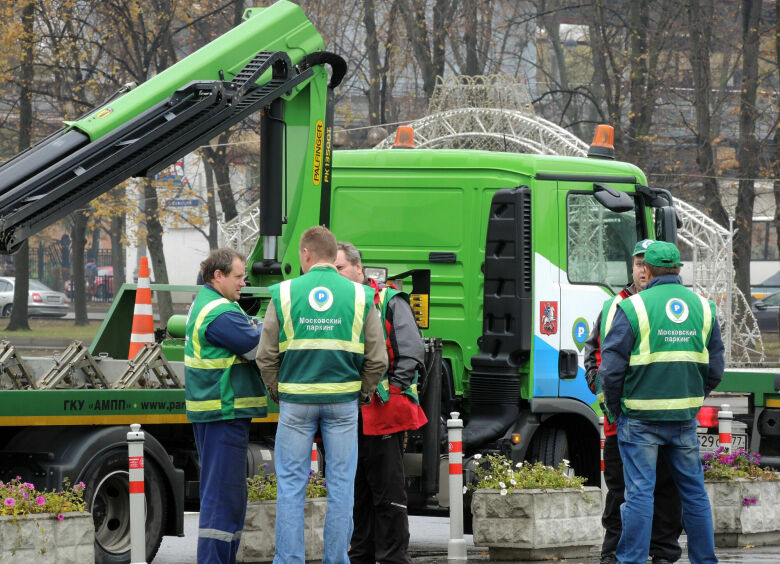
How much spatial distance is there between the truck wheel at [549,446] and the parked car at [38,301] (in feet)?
118

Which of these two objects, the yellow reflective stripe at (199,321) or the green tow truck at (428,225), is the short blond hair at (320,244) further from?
the green tow truck at (428,225)

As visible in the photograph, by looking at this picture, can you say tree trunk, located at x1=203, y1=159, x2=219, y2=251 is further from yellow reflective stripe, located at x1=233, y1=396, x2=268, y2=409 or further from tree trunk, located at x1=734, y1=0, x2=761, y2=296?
yellow reflective stripe, located at x1=233, y1=396, x2=268, y2=409

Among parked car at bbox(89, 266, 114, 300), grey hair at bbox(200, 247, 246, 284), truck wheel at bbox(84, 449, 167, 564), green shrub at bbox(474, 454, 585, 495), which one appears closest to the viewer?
grey hair at bbox(200, 247, 246, 284)

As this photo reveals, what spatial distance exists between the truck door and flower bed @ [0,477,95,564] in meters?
4.07

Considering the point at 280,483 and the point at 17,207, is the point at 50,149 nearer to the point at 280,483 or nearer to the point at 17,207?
the point at 17,207

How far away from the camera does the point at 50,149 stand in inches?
351

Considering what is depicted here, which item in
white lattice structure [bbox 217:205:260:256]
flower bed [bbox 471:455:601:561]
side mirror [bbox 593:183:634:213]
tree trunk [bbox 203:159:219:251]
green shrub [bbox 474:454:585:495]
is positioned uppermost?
tree trunk [bbox 203:159:219:251]

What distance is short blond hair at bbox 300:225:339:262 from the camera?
7.09 metres

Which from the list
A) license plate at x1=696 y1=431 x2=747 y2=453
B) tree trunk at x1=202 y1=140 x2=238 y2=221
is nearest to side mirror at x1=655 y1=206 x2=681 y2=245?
license plate at x1=696 y1=431 x2=747 y2=453

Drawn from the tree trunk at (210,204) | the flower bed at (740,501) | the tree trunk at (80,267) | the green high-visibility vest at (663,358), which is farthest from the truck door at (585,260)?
the tree trunk at (80,267)

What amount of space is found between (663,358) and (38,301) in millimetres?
39328

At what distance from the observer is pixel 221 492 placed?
7188 mm

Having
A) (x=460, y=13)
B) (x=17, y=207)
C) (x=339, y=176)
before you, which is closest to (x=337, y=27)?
(x=460, y=13)

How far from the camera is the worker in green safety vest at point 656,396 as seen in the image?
24.7 ft
